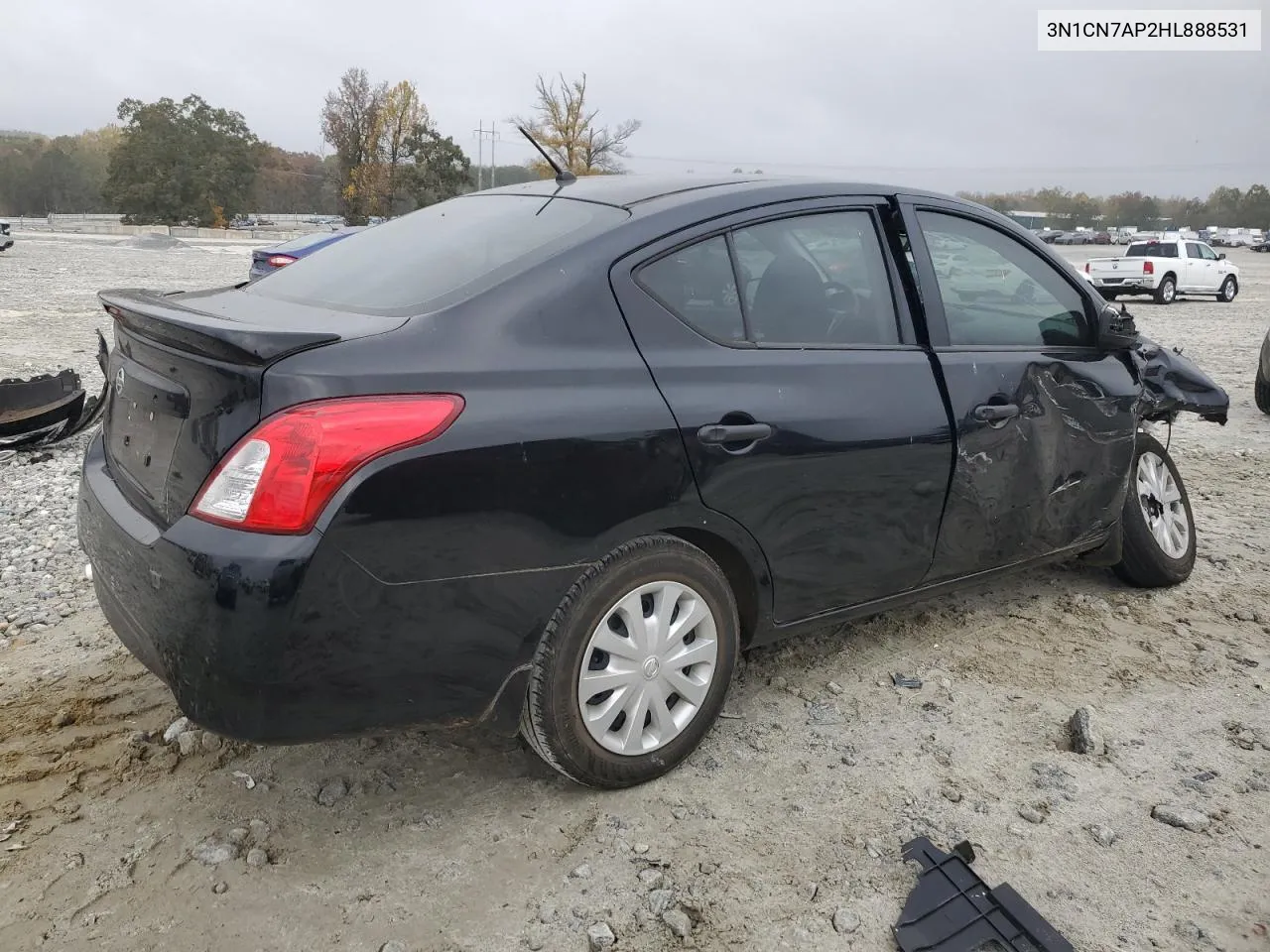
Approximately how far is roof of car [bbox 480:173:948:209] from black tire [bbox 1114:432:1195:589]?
165 centimetres

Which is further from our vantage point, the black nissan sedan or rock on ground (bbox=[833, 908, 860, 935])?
rock on ground (bbox=[833, 908, 860, 935])

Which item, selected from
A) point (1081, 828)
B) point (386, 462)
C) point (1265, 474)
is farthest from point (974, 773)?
point (1265, 474)

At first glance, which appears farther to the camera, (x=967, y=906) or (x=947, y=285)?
(x=947, y=285)

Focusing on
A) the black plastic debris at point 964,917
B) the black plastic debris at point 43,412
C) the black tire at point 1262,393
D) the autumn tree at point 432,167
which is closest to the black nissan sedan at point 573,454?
the black plastic debris at point 964,917

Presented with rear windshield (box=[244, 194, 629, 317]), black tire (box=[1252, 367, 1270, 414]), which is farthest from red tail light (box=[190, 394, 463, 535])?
black tire (box=[1252, 367, 1270, 414])

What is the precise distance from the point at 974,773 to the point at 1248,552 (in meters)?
2.92

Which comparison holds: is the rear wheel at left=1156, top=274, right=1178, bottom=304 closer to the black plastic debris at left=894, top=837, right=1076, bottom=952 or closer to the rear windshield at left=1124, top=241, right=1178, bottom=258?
the rear windshield at left=1124, top=241, right=1178, bottom=258

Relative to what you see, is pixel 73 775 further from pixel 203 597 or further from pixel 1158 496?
pixel 1158 496

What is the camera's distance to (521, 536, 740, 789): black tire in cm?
245

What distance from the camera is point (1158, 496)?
4.36 metres

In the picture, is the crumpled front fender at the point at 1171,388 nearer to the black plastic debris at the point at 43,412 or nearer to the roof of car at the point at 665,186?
the roof of car at the point at 665,186

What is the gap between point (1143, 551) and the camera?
4.20m

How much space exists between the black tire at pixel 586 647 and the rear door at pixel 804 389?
8.0 inches

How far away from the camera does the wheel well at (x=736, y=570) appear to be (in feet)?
8.88
